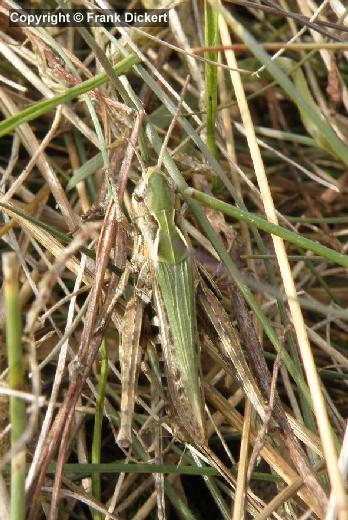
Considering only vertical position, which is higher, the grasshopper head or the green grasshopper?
the grasshopper head

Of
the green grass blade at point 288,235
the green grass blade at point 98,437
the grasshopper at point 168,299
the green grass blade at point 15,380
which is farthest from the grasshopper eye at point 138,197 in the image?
the green grass blade at point 15,380

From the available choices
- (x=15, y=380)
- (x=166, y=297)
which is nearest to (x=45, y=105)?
(x=166, y=297)

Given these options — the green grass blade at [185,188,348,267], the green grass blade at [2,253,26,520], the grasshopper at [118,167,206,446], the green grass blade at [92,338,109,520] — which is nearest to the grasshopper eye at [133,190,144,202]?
the grasshopper at [118,167,206,446]

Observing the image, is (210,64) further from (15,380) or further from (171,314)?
(15,380)

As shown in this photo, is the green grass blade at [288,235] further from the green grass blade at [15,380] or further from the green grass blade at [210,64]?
the green grass blade at [15,380]

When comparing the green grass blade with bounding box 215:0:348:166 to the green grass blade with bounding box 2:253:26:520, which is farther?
the green grass blade with bounding box 215:0:348:166

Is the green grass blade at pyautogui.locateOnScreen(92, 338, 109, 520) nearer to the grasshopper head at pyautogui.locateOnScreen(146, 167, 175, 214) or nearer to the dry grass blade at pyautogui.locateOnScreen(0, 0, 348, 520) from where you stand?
the dry grass blade at pyautogui.locateOnScreen(0, 0, 348, 520)

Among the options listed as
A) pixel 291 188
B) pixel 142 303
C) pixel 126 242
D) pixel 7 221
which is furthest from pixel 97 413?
pixel 291 188

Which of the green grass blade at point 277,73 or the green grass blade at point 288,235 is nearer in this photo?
the green grass blade at point 277,73

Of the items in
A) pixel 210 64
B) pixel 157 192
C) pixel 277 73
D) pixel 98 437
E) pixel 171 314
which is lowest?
pixel 98 437

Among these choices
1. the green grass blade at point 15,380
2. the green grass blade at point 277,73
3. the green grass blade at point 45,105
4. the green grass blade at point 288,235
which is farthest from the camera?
the green grass blade at point 45,105

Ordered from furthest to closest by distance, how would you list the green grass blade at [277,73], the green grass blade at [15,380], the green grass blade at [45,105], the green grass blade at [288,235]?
1. the green grass blade at [45,105]
2. the green grass blade at [288,235]
3. the green grass blade at [277,73]
4. the green grass blade at [15,380]
